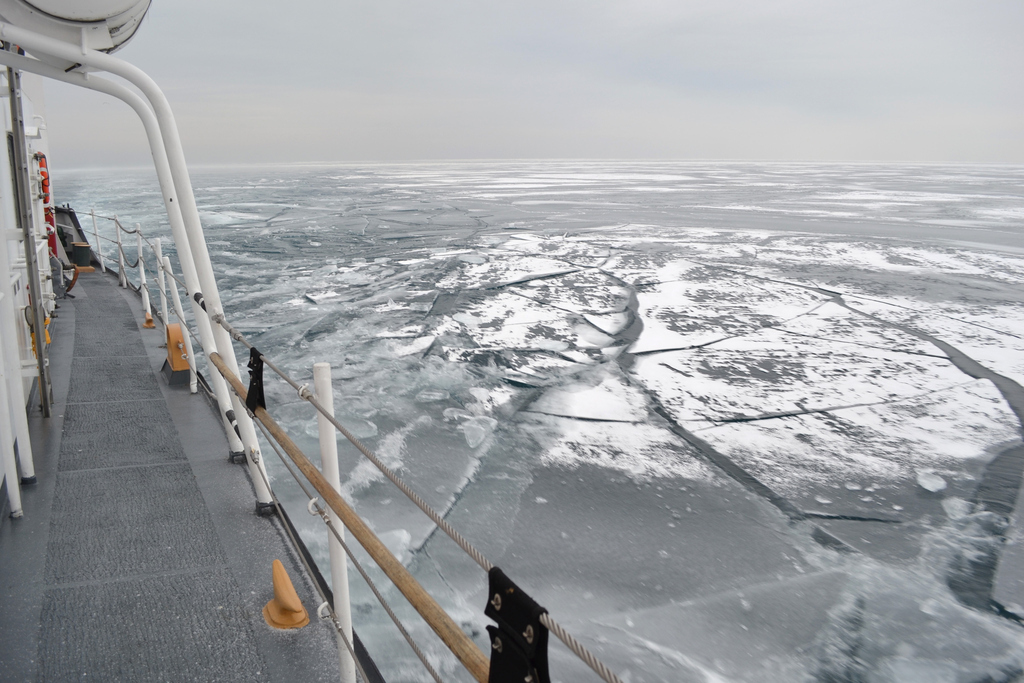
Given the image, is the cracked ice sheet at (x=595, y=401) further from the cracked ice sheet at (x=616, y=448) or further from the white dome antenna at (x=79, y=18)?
the white dome antenna at (x=79, y=18)

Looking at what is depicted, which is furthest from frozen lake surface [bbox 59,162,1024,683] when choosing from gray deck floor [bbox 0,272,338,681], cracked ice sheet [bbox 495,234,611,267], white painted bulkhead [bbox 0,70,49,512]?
cracked ice sheet [bbox 495,234,611,267]

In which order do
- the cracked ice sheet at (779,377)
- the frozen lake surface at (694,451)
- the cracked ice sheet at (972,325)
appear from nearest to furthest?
1. the frozen lake surface at (694,451)
2. the cracked ice sheet at (779,377)
3. the cracked ice sheet at (972,325)

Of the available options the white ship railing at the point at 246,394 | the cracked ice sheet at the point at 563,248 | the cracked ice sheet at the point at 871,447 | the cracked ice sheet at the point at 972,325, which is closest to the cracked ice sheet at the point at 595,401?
the cracked ice sheet at the point at 871,447

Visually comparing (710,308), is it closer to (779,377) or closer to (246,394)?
(779,377)

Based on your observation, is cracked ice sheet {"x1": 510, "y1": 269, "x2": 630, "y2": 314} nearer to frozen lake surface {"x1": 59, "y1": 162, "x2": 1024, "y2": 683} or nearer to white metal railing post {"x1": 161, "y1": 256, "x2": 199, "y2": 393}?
frozen lake surface {"x1": 59, "y1": 162, "x2": 1024, "y2": 683}

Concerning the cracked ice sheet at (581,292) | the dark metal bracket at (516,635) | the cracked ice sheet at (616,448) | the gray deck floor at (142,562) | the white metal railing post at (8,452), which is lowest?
the cracked ice sheet at (616,448)

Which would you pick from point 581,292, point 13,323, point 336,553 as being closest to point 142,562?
point 336,553
